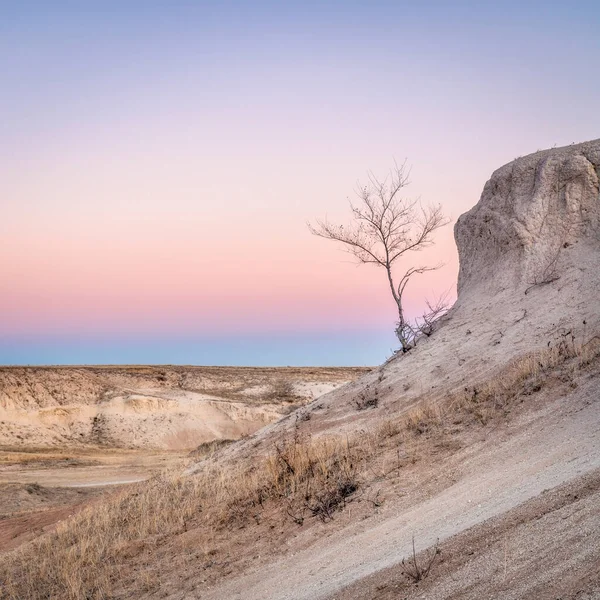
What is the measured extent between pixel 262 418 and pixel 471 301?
24.9 metres

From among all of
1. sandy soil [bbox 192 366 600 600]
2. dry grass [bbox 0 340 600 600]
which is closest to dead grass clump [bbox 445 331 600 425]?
dry grass [bbox 0 340 600 600]

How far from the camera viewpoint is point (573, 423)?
9.27 meters

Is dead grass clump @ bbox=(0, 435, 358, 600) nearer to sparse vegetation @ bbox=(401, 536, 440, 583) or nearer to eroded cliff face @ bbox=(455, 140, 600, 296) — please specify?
sparse vegetation @ bbox=(401, 536, 440, 583)

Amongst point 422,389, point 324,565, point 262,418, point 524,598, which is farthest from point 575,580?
point 262,418

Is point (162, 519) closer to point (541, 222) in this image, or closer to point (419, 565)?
point (419, 565)

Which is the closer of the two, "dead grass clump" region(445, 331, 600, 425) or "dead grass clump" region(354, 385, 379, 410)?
"dead grass clump" region(445, 331, 600, 425)

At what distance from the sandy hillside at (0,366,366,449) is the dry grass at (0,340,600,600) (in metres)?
25.0

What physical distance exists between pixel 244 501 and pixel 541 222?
1038cm

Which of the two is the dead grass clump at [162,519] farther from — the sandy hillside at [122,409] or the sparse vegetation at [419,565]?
the sandy hillside at [122,409]

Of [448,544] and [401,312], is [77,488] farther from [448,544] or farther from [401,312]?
[448,544]

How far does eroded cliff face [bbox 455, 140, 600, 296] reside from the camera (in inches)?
638

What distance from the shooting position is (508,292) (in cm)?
1647

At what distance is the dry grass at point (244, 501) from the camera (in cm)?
939

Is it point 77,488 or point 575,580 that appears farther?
point 77,488
